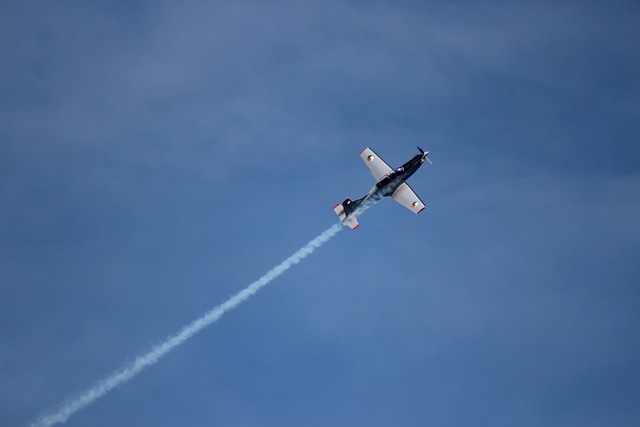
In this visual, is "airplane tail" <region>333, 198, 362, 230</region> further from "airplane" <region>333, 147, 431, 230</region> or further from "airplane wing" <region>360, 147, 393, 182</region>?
"airplane wing" <region>360, 147, 393, 182</region>

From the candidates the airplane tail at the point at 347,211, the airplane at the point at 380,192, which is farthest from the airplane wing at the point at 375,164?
the airplane tail at the point at 347,211

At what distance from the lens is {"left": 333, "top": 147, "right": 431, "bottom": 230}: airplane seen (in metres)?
177

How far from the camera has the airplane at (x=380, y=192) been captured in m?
177

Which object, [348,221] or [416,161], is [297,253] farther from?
[416,161]

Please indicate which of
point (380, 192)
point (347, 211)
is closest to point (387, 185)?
point (380, 192)

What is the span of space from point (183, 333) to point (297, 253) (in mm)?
18980

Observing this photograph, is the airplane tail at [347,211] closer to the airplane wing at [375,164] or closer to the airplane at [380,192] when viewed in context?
the airplane at [380,192]

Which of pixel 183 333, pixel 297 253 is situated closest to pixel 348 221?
pixel 297 253

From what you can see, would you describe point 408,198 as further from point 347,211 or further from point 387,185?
point 347,211

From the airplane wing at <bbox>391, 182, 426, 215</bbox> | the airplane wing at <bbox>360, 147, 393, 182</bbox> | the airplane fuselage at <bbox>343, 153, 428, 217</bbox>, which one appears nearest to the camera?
the airplane fuselage at <bbox>343, 153, 428, 217</bbox>

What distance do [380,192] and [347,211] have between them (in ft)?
17.6

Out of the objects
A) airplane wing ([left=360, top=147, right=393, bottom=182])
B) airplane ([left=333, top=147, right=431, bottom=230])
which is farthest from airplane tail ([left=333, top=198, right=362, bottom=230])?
airplane wing ([left=360, top=147, right=393, bottom=182])

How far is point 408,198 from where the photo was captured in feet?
588

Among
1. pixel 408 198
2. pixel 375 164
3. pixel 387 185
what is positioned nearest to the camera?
pixel 387 185
